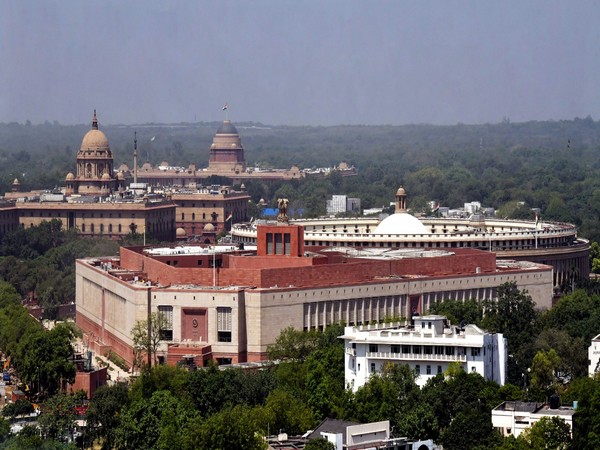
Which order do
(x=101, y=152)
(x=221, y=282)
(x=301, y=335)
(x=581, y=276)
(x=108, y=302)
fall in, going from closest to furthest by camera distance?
(x=301, y=335), (x=221, y=282), (x=108, y=302), (x=581, y=276), (x=101, y=152)

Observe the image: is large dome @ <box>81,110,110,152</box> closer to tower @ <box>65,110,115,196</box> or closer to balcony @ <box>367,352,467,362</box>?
tower @ <box>65,110,115,196</box>

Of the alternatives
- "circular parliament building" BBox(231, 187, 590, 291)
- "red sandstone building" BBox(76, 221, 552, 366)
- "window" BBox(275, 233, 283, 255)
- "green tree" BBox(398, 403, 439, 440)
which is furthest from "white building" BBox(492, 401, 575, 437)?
"circular parliament building" BBox(231, 187, 590, 291)

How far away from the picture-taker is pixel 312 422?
223 ft

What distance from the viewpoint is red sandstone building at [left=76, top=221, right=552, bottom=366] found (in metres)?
91.6

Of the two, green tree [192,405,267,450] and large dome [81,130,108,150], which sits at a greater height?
large dome [81,130,108,150]

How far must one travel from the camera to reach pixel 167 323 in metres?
92.2

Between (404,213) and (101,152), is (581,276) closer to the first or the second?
(404,213)

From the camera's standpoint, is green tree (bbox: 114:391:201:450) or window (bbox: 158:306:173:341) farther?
window (bbox: 158:306:173:341)

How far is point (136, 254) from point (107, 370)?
16.0 meters

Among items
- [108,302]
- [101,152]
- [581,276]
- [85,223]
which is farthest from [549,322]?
[101,152]

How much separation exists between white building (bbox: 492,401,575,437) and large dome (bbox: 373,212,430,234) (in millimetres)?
58735

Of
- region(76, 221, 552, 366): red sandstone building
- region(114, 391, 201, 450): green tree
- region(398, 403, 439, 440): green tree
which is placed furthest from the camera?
region(76, 221, 552, 366): red sandstone building

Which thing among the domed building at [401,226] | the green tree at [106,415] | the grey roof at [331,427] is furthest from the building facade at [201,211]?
the grey roof at [331,427]

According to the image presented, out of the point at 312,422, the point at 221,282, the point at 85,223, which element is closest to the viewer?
the point at 312,422
